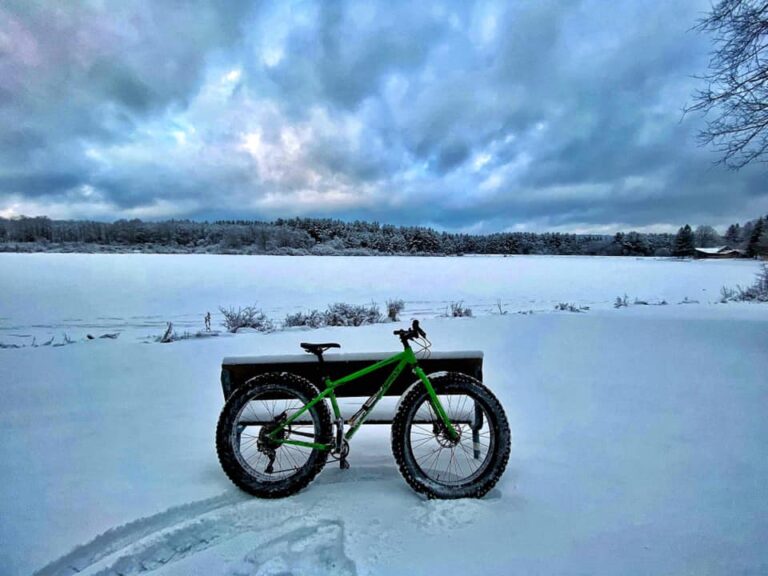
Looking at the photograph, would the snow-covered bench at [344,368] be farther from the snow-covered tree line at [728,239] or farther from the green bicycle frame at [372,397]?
the snow-covered tree line at [728,239]

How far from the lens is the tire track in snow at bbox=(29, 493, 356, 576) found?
2215 mm

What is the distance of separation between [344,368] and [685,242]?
88.0m

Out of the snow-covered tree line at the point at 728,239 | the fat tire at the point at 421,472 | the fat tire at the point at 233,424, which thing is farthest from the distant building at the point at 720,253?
the fat tire at the point at 233,424

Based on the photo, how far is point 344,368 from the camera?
3094mm

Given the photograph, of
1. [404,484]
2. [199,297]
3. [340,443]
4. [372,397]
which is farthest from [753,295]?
[199,297]

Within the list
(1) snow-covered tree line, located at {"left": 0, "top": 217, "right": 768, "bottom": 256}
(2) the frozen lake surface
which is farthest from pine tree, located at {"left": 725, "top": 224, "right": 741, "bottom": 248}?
(2) the frozen lake surface

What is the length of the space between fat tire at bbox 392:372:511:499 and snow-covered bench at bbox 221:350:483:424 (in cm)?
29

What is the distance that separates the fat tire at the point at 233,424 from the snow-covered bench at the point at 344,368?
20 centimetres

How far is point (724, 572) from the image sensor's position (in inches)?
85.0

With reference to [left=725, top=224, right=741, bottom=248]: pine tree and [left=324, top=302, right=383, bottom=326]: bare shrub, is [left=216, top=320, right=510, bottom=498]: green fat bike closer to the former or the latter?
[left=324, top=302, right=383, bottom=326]: bare shrub

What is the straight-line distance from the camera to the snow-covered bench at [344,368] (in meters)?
3.08

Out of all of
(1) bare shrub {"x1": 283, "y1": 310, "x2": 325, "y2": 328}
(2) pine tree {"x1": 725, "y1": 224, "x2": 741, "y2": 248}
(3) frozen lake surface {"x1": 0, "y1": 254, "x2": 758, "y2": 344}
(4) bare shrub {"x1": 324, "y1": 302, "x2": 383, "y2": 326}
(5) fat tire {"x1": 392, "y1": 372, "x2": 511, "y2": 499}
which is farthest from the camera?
(2) pine tree {"x1": 725, "y1": 224, "x2": 741, "y2": 248}

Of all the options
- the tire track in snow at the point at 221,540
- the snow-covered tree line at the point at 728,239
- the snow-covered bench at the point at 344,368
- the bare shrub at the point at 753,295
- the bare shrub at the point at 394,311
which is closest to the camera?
the tire track in snow at the point at 221,540

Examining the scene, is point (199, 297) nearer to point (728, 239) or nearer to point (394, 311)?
point (394, 311)
